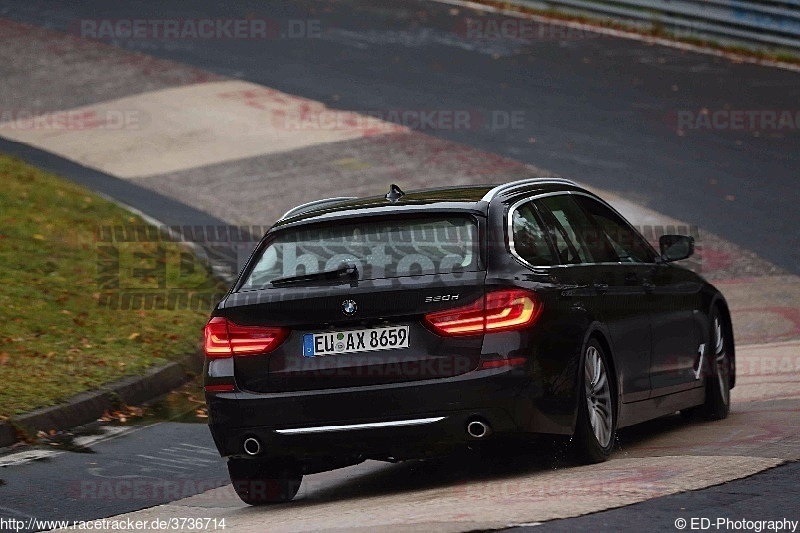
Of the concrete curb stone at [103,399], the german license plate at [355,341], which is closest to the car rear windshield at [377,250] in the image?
the german license plate at [355,341]

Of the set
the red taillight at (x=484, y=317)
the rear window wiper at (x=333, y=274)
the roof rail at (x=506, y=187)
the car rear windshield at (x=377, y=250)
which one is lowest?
A: the red taillight at (x=484, y=317)

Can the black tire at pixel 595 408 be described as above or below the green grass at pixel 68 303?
above

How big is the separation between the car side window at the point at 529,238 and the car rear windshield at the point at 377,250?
0.84ft

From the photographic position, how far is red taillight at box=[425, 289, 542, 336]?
7.51 m

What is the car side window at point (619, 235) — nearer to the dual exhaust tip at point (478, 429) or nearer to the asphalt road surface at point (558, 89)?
the dual exhaust tip at point (478, 429)

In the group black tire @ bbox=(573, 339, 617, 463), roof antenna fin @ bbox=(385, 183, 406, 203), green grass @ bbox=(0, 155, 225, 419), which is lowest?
green grass @ bbox=(0, 155, 225, 419)

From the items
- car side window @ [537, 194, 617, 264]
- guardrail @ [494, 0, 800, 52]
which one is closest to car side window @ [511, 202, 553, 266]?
car side window @ [537, 194, 617, 264]

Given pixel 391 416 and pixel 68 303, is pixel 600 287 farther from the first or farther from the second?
pixel 68 303

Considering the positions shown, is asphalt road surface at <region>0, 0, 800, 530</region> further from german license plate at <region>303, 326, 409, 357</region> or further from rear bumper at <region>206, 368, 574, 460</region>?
german license plate at <region>303, 326, 409, 357</region>

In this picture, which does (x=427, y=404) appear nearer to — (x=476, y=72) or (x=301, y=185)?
(x=301, y=185)

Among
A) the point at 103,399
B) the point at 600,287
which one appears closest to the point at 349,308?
the point at 600,287

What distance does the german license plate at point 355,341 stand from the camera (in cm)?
757

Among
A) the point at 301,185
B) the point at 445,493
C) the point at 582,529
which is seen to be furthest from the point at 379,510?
the point at 301,185

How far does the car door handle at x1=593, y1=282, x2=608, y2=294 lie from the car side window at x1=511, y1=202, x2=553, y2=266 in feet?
1.24
